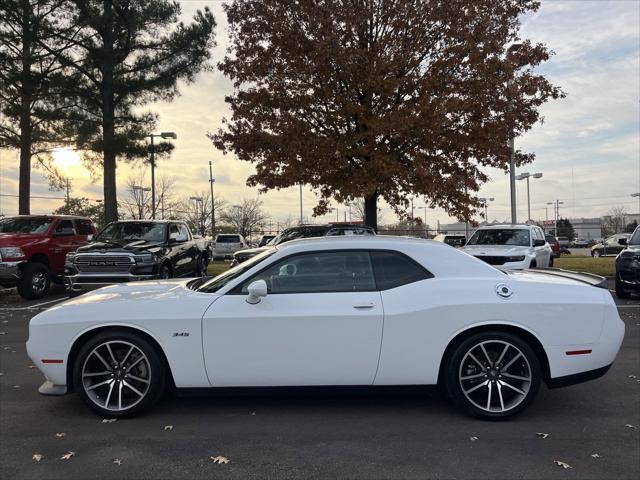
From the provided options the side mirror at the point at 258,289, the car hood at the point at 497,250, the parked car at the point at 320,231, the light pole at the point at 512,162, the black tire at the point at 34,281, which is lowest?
the black tire at the point at 34,281

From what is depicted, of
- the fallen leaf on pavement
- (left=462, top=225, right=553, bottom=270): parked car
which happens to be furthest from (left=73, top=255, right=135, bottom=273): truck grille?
the fallen leaf on pavement

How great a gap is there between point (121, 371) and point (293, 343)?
56.7 inches

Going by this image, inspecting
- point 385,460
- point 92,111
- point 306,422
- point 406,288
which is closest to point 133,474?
point 306,422

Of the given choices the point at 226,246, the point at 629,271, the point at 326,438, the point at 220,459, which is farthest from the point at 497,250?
the point at 226,246

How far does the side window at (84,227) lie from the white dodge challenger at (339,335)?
394 inches

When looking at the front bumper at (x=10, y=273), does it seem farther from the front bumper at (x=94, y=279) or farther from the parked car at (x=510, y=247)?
the parked car at (x=510, y=247)

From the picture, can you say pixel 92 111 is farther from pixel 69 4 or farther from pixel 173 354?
pixel 173 354

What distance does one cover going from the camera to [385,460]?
351 cm

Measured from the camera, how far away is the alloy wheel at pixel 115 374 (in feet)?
13.9

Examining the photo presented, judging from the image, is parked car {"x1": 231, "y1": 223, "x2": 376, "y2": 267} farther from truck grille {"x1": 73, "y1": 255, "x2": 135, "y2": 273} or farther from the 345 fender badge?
the 345 fender badge

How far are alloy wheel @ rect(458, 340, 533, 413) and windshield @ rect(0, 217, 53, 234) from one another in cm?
1121

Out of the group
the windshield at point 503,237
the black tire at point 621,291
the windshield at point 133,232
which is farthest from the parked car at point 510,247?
the windshield at point 133,232

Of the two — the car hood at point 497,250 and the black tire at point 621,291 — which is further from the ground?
the car hood at point 497,250

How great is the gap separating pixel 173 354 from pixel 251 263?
99 cm
